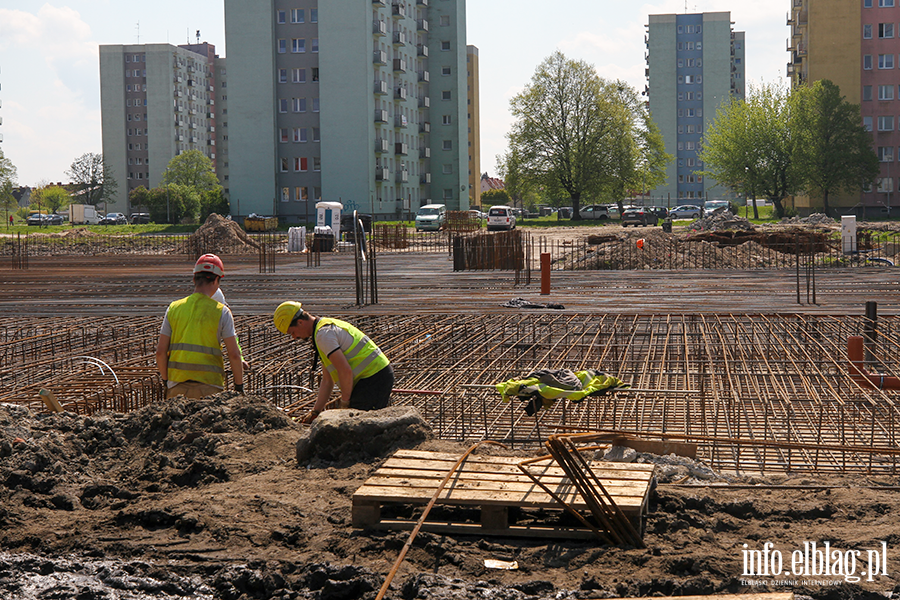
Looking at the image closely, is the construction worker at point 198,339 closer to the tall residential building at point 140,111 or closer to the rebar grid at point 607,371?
the rebar grid at point 607,371

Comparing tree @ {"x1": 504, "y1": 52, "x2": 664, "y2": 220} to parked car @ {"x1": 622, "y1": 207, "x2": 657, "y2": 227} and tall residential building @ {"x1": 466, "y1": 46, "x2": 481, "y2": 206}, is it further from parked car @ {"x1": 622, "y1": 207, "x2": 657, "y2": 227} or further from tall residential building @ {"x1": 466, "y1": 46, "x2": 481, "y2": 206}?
tall residential building @ {"x1": 466, "y1": 46, "x2": 481, "y2": 206}

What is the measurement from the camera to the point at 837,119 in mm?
62688

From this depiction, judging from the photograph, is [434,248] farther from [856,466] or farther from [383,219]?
[856,466]

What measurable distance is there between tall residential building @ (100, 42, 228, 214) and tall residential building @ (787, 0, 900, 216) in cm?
6876

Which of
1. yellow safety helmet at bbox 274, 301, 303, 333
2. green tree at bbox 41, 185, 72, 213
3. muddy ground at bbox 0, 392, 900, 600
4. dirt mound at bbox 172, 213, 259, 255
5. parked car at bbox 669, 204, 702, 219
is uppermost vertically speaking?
green tree at bbox 41, 185, 72, 213

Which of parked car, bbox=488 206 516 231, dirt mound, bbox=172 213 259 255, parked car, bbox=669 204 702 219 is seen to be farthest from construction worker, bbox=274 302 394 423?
parked car, bbox=669 204 702 219

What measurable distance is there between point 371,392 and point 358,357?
322 mm

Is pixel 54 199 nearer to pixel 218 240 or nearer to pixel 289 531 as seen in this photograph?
pixel 218 240

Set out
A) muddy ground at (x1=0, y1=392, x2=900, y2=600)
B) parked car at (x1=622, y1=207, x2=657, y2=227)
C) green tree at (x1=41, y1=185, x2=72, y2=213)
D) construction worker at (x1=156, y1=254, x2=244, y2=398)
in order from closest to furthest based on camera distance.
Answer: muddy ground at (x1=0, y1=392, x2=900, y2=600) → construction worker at (x1=156, y1=254, x2=244, y2=398) → parked car at (x1=622, y1=207, x2=657, y2=227) → green tree at (x1=41, y1=185, x2=72, y2=213)

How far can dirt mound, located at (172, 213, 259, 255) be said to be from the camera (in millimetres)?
37250

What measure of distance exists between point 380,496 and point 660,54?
9711 cm

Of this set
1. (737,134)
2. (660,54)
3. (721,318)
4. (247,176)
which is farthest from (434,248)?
(660,54)

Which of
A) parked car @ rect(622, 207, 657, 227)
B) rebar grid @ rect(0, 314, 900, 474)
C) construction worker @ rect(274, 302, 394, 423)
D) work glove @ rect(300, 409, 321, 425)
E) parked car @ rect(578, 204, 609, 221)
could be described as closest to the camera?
construction worker @ rect(274, 302, 394, 423)

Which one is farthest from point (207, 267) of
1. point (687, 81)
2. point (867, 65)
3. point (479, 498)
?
point (687, 81)
